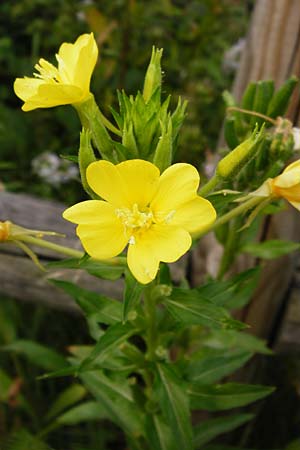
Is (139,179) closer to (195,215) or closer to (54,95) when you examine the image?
(195,215)

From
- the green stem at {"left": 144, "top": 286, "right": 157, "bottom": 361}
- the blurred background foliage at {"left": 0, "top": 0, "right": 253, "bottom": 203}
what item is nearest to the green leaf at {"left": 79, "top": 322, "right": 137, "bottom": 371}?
the green stem at {"left": 144, "top": 286, "right": 157, "bottom": 361}

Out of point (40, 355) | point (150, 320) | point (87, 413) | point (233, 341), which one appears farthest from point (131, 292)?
point (40, 355)

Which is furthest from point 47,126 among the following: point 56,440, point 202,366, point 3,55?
point 202,366

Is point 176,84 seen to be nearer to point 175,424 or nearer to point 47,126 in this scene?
point 47,126

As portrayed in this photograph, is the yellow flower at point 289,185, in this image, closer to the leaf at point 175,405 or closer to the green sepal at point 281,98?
the green sepal at point 281,98

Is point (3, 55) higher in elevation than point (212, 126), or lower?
higher

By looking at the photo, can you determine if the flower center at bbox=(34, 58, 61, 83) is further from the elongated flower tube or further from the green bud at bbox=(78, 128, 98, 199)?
the elongated flower tube
